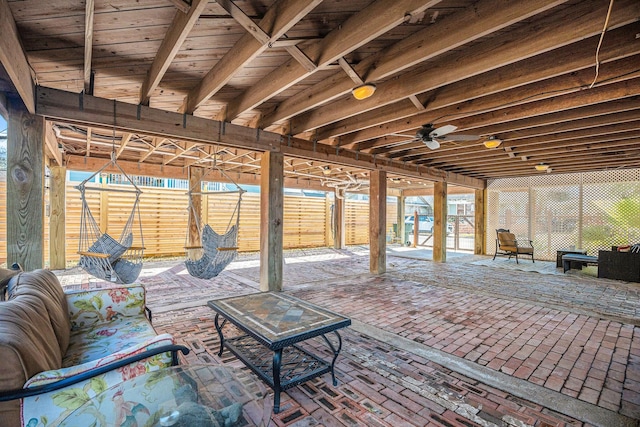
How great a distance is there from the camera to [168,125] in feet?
10.8

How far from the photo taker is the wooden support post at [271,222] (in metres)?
4.09

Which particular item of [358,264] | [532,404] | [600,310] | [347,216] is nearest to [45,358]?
[532,404]

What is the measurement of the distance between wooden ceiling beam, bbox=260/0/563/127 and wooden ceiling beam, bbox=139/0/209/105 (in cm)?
134

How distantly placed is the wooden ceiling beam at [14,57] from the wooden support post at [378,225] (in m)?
4.75

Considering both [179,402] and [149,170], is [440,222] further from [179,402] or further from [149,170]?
[179,402]

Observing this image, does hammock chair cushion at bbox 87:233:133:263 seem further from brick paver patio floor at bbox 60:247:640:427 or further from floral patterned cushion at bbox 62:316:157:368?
floral patterned cushion at bbox 62:316:157:368

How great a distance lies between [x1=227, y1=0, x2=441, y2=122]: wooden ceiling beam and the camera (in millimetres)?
1735

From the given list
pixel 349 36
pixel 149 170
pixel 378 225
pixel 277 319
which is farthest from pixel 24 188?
pixel 378 225

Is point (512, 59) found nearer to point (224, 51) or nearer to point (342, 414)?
point (224, 51)

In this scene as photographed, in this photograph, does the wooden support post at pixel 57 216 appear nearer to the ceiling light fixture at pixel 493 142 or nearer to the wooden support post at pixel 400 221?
the ceiling light fixture at pixel 493 142

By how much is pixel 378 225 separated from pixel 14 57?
4.94 m

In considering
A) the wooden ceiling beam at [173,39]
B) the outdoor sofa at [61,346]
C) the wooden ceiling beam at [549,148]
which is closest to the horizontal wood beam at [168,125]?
the wooden ceiling beam at [173,39]

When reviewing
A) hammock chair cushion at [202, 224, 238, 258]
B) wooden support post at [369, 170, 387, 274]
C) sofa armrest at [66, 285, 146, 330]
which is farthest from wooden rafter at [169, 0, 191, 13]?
wooden support post at [369, 170, 387, 274]

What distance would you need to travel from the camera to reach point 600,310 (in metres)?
3.53
